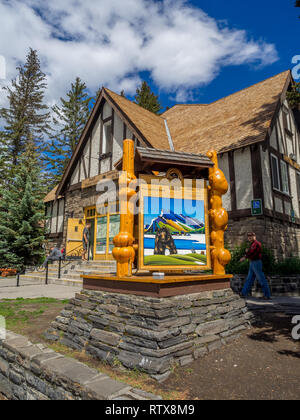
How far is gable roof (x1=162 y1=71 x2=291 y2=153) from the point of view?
33.6 feet

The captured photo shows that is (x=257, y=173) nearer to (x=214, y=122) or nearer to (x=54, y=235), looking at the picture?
(x=214, y=122)

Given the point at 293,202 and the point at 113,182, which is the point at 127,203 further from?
the point at 293,202

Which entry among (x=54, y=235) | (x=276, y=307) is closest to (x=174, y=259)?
(x=276, y=307)

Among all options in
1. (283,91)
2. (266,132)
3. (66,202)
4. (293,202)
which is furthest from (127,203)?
(66,202)

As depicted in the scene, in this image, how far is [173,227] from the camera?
14.5 feet

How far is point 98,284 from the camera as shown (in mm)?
4176

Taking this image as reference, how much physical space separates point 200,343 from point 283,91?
12350mm

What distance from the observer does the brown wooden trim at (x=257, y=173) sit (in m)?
9.58

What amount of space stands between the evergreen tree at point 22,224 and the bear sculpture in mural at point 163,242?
44.1 ft

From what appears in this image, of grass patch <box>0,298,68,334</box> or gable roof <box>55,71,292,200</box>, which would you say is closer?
grass patch <box>0,298,68,334</box>

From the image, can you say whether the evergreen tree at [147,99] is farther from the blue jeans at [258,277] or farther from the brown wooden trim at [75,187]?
the blue jeans at [258,277]

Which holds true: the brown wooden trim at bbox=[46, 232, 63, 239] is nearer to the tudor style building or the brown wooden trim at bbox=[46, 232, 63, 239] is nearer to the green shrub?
the tudor style building

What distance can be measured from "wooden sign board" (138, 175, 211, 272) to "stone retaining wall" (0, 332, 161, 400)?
5.74 feet

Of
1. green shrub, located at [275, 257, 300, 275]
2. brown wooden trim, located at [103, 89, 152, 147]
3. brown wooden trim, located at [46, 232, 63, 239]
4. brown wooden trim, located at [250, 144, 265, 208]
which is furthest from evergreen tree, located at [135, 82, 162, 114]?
green shrub, located at [275, 257, 300, 275]
